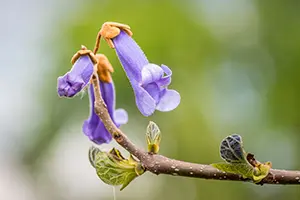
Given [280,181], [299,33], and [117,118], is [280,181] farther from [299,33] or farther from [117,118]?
[299,33]

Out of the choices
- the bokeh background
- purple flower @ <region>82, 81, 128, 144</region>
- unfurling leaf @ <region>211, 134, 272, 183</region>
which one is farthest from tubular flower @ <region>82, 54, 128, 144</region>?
the bokeh background

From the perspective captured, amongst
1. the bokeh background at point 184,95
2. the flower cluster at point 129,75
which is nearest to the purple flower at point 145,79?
the flower cluster at point 129,75

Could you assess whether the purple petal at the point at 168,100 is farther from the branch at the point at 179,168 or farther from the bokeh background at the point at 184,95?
the bokeh background at the point at 184,95

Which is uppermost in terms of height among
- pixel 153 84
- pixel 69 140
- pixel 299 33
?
pixel 153 84

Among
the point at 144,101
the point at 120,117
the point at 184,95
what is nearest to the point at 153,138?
the point at 144,101

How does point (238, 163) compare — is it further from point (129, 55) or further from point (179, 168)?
point (129, 55)

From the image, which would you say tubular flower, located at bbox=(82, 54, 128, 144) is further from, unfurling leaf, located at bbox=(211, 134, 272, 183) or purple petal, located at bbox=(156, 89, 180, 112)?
unfurling leaf, located at bbox=(211, 134, 272, 183)

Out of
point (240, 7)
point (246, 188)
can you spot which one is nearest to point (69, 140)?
point (246, 188)
